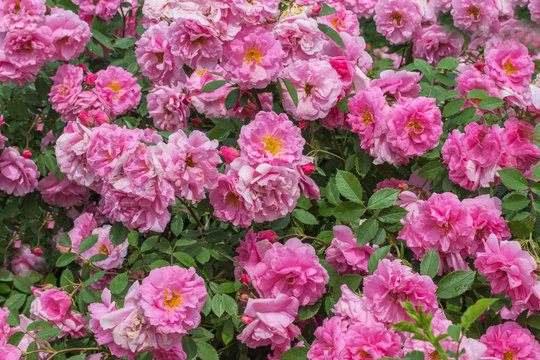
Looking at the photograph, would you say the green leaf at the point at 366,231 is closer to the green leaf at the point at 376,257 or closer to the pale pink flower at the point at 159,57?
the green leaf at the point at 376,257

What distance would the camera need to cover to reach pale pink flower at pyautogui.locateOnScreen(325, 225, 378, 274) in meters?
1.60

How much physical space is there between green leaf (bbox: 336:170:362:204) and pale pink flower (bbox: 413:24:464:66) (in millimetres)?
917

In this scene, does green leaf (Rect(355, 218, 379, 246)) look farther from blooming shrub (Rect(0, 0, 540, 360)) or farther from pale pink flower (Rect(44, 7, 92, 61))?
pale pink flower (Rect(44, 7, 92, 61))

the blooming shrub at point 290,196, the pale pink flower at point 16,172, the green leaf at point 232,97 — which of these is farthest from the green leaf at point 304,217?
the pale pink flower at point 16,172

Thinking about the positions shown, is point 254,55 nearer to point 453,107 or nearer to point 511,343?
point 453,107

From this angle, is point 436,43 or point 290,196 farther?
point 436,43

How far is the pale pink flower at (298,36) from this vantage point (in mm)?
1633

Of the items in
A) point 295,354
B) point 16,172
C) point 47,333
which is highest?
point 295,354

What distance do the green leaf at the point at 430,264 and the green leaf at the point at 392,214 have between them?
11 centimetres

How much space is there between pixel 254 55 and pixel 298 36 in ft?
0.47

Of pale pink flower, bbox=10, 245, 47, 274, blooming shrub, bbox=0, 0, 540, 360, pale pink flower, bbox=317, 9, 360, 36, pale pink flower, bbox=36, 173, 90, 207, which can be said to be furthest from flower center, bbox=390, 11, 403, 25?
pale pink flower, bbox=10, 245, 47, 274

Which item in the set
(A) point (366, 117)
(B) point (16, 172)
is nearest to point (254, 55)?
(A) point (366, 117)

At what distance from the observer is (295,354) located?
1514 mm

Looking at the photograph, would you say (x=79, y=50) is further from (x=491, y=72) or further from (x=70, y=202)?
(x=491, y=72)
